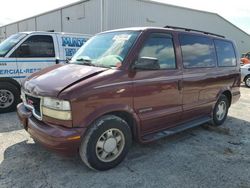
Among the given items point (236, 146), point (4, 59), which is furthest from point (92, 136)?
point (4, 59)

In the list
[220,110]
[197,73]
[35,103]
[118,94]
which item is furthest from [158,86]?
[220,110]

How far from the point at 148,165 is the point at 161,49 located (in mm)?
1828

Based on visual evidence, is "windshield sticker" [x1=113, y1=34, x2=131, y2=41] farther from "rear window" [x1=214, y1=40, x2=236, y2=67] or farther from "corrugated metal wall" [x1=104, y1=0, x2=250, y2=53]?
"corrugated metal wall" [x1=104, y1=0, x2=250, y2=53]

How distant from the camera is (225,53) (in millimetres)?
5504

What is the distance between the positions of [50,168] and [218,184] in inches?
89.7

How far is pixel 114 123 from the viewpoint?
3268 mm

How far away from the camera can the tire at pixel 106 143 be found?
3111 mm

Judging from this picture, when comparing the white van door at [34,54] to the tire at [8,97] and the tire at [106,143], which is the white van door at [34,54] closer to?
the tire at [8,97]

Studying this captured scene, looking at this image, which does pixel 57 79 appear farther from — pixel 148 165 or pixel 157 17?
pixel 157 17

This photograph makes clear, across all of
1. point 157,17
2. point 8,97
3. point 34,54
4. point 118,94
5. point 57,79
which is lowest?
A: point 8,97

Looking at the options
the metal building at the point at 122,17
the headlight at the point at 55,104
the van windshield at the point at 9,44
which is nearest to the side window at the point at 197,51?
the headlight at the point at 55,104

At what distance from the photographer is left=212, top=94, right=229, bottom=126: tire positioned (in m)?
5.44

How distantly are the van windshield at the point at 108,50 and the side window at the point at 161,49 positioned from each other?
24 centimetres

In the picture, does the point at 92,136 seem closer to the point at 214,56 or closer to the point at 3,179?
the point at 3,179
